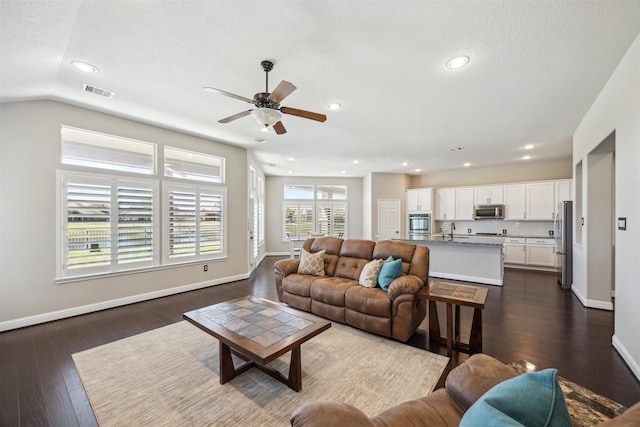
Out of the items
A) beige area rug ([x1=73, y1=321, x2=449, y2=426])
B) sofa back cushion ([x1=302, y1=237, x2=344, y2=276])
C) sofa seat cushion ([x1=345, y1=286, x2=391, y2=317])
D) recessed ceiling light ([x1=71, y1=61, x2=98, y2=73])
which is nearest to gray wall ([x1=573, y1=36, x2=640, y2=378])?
beige area rug ([x1=73, y1=321, x2=449, y2=426])

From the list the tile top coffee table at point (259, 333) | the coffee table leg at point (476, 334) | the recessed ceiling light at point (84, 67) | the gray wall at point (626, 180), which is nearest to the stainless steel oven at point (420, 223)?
the gray wall at point (626, 180)

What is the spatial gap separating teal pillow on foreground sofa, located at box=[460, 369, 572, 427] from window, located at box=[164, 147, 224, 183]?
507cm

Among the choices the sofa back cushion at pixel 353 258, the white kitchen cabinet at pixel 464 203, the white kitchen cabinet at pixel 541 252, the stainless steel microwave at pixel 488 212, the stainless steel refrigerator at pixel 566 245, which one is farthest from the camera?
the white kitchen cabinet at pixel 464 203

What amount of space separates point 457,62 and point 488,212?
5.88 metres

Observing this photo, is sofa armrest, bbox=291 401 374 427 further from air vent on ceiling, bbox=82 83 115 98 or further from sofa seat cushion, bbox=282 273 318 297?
air vent on ceiling, bbox=82 83 115 98

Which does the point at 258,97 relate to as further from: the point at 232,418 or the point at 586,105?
the point at 586,105

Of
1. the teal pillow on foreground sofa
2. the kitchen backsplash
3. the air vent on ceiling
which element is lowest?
the teal pillow on foreground sofa

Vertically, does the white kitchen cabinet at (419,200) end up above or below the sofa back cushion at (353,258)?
above

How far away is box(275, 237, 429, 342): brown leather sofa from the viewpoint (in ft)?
9.22

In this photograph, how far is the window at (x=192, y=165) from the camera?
464cm

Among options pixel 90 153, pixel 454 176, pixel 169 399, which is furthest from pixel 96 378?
pixel 454 176

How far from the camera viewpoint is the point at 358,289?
3.15 meters

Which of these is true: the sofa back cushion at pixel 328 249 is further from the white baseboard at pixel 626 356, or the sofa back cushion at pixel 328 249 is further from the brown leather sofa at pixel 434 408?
the white baseboard at pixel 626 356

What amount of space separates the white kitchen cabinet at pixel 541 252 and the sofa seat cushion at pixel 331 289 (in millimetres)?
5659
